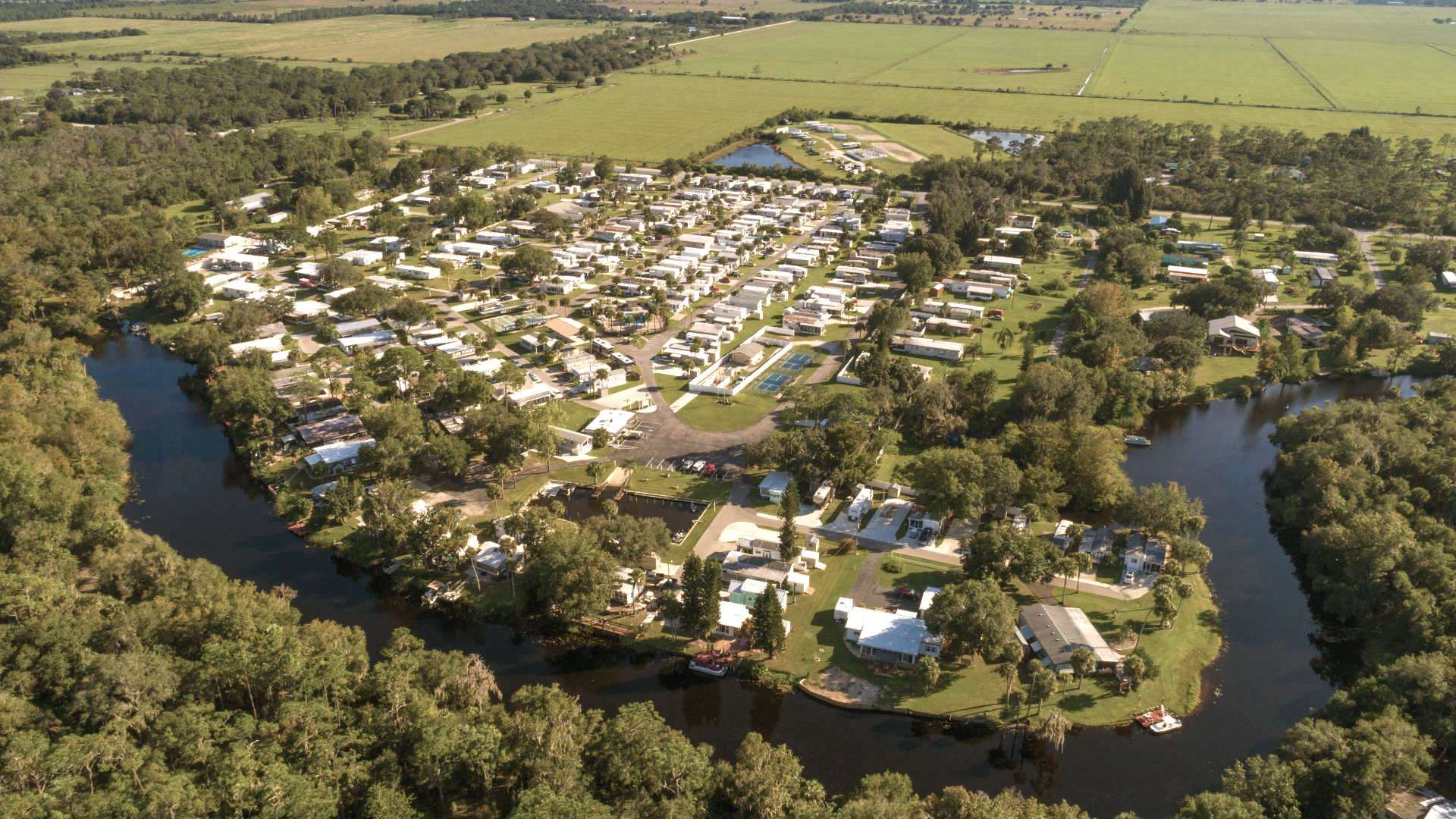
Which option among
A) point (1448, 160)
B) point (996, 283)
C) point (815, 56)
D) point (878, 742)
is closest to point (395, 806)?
point (878, 742)

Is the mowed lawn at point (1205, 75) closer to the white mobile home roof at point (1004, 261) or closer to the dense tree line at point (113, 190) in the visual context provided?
the white mobile home roof at point (1004, 261)

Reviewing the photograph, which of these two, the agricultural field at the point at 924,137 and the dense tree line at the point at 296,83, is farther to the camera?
the dense tree line at the point at 296,83

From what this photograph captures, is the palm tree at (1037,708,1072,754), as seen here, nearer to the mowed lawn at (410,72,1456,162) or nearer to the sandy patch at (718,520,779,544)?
the sandy patch at (718,520,779,544)

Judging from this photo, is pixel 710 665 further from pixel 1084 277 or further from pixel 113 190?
pixel 113 190

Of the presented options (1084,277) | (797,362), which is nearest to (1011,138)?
(1084,277)

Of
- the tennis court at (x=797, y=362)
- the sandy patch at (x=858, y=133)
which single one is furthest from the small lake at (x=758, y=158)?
→ the tennis court at (x=797, y=362)

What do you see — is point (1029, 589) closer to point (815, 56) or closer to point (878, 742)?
point (878, 742)
